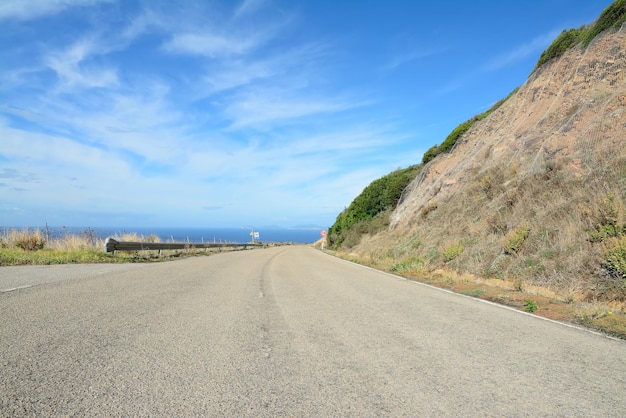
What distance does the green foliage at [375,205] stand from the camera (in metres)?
37.6

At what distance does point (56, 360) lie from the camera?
163 inches

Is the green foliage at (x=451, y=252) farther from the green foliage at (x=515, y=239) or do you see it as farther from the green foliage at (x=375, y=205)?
the green foliage at (x=375, y=205)

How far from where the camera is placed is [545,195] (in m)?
13.4

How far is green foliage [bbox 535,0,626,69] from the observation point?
1888 cm

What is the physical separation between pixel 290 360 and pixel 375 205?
1551 inches

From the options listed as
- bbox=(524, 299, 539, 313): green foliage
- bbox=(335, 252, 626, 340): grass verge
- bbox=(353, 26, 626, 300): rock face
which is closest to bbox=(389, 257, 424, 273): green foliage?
bbox=(353, 26, 626, 300): rock face

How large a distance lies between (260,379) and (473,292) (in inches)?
292

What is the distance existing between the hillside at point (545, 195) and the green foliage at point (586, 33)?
28cm

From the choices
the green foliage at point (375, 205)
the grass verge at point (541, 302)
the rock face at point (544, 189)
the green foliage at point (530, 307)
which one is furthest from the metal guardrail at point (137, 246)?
the green foliage at point (530, 307)

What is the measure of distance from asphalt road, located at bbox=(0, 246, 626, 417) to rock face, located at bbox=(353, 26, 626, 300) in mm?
3714

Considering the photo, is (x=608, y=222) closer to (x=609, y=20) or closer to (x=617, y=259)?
(x=617, y=259)

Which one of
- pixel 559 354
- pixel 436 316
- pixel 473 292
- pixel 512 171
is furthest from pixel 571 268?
pixel 512 171

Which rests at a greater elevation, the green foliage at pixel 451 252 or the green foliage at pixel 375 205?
the green foliage at pixel 375 205

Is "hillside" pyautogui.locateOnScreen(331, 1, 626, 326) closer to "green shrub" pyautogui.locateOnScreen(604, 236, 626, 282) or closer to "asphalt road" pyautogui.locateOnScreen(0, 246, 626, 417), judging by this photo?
"green shrub" pyautogui.locateOnScreen(604, 236, 626, 282)
